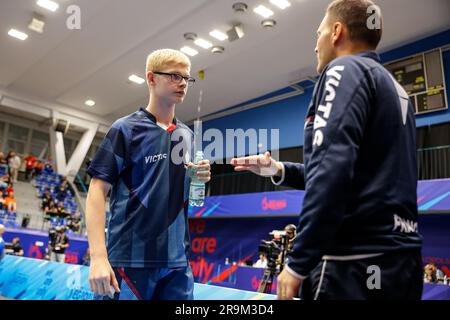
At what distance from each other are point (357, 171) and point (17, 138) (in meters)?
22.9

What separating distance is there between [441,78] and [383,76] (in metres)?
9.63

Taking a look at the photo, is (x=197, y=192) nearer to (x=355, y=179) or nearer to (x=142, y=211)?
(x=142, y=211)

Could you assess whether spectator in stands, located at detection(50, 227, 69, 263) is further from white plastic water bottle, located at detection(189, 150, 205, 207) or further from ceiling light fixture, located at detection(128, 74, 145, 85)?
white plastic water bottle, located at detection(189, 150, 205, 207)

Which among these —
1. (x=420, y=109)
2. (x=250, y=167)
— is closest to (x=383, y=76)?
(x=250, y=167)

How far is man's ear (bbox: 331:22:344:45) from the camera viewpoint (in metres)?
1.41

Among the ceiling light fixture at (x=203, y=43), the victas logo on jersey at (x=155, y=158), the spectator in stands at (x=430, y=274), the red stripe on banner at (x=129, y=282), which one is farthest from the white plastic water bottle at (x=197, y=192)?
the ceiling light fixture at (x=203, y=43)

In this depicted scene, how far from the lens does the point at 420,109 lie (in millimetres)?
9766

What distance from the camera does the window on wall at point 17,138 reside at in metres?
20.6

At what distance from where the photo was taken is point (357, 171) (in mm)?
1218

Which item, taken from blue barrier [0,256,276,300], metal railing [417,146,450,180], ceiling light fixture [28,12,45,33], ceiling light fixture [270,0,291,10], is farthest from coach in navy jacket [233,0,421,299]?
ceiling light fixture [28,12,45,33]

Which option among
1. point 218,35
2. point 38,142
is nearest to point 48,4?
point 218,35

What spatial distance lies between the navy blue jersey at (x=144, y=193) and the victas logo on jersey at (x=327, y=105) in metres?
0.86

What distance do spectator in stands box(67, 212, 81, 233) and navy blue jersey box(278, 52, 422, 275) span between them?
14318mm
